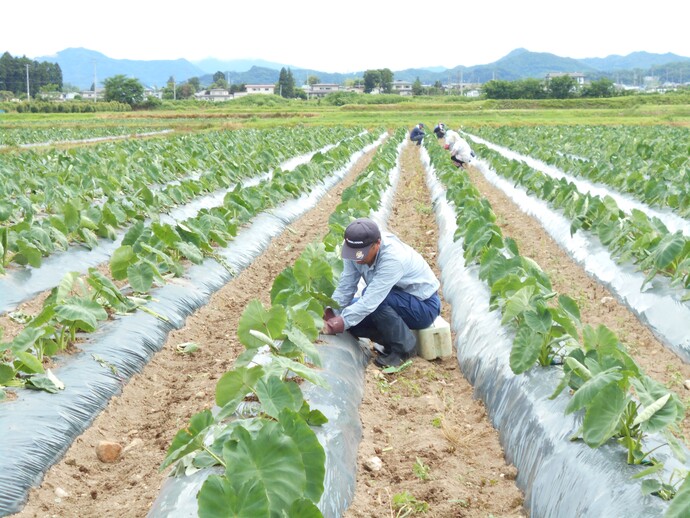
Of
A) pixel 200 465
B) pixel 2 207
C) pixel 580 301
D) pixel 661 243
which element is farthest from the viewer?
pixel 2 207

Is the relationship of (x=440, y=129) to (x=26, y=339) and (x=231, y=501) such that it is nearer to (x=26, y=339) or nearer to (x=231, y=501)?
(x=26, y=339)

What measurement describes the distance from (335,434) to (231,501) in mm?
1294

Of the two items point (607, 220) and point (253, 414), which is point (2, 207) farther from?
point (607, 220)

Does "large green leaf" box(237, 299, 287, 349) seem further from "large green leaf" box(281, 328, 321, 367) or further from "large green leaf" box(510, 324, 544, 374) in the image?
"large green leaf" box(510, 324, 544, 374)

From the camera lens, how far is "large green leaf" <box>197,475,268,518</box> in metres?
2.31

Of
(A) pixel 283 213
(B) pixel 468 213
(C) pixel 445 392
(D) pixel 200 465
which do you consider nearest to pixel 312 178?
(A) pixel 283 213

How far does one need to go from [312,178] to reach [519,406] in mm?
9642

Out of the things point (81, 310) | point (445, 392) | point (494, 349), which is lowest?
point (445, 392)

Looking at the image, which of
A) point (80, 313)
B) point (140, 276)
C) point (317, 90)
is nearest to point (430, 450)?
point (80, 313)

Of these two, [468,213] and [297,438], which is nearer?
[297,438]

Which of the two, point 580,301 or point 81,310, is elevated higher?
point 81,310

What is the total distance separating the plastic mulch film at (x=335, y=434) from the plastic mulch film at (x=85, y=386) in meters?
0.88

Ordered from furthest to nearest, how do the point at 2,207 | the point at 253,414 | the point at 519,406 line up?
the point at 2,207, the point at 519,406, the point at 253,414

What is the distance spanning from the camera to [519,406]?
3924 mm
